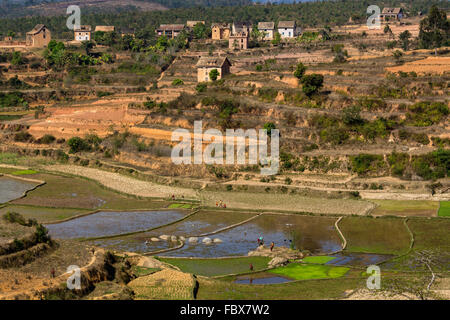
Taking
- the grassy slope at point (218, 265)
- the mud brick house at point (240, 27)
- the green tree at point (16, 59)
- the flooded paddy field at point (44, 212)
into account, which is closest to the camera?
the grassy slope at point (218, 265)

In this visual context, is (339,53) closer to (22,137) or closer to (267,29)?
(267,29)

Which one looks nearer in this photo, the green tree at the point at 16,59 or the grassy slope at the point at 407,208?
the grassy slope at the point at 407,208

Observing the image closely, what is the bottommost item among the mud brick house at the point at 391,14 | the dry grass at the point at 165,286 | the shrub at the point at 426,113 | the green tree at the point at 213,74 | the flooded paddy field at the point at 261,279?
the flooded paddy field at the point at 261,279

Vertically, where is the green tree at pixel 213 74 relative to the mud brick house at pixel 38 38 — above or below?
below

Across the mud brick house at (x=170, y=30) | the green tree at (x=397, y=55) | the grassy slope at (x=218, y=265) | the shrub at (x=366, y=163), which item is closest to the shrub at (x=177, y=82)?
the green tree at (x=397, y=55)

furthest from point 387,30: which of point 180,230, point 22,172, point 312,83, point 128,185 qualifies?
point 180,230

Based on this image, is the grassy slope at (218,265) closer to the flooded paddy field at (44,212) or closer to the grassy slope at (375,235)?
the grassy slope at (375,235)

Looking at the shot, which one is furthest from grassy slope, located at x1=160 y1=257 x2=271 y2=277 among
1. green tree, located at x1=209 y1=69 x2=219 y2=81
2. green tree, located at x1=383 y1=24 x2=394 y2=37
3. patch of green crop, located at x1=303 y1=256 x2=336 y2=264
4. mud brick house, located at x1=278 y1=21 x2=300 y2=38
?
mud brick house, located at x1=278 y1=21 x2=300 y2=38
